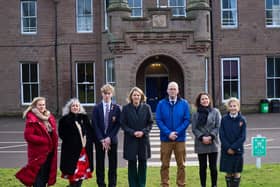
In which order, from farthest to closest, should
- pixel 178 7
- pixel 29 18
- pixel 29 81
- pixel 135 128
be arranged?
pixel 29 18
pixel 29 81
pixel 178 7
pixel 135 128

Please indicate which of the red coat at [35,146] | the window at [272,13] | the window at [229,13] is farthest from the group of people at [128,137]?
the window at [272,13]

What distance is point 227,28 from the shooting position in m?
29.6

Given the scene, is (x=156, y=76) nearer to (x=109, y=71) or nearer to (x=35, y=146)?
(x=109, y=71)

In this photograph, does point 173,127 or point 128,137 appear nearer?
point 128,137

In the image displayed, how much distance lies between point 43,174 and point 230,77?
2257cm

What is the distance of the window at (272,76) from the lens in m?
29.9

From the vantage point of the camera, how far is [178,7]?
2875 centimetres

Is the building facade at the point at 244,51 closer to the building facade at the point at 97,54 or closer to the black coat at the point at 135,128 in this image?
the building facade at the point at 97,54

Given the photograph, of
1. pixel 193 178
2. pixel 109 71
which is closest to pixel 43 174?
pixel 193 178

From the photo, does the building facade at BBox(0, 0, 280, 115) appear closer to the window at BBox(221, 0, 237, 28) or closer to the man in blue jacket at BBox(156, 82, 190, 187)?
the window at BBox(221, 0, 237, 28)

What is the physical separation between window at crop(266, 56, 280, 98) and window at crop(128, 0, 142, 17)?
8.64 meters

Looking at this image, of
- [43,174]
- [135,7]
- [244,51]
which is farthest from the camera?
[244,51]

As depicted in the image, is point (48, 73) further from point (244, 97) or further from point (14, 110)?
point (244, 97)

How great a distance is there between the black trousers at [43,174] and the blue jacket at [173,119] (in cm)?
216
